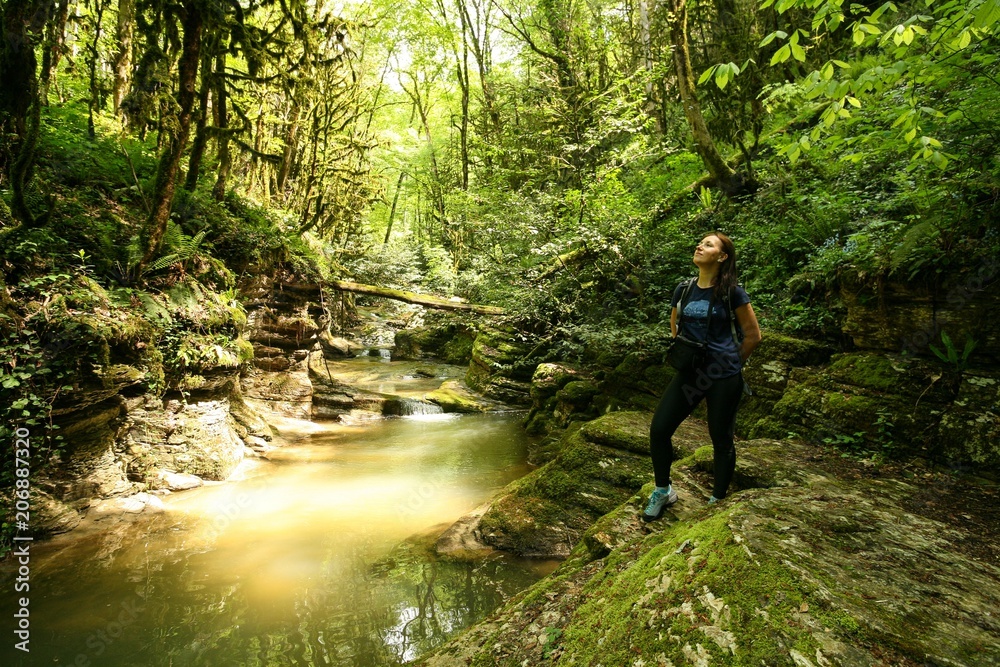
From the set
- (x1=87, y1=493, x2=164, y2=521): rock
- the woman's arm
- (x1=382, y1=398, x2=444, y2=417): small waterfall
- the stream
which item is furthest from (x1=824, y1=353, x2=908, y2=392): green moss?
(x1=382, y1=398, x2=444, y2=417): small waterfall

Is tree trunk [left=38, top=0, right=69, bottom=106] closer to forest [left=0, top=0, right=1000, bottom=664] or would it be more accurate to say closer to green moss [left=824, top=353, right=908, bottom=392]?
forest [left=0, top=0, right=1000, bottom=664]

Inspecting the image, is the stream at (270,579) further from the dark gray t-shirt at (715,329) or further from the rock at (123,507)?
the dark gray t-shirt at (715,329)

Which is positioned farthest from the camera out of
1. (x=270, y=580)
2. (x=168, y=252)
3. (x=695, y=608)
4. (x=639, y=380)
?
(x=639, y=380)

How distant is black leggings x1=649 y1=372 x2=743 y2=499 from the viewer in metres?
3.10

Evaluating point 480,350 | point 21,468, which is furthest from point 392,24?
point 21,468

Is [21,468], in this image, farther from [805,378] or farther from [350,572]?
[805,378]

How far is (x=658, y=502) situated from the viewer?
3.38m

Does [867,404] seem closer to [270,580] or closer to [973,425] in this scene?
[973,425]

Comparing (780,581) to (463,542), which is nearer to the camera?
(780,581)

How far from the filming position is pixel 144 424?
6.52 m

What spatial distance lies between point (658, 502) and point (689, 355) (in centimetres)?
116

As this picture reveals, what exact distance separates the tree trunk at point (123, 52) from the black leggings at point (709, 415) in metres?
11.6

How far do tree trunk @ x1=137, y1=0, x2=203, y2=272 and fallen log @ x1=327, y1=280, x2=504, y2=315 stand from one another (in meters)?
5.17

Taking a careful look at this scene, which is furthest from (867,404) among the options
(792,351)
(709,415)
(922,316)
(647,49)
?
(647,49)
